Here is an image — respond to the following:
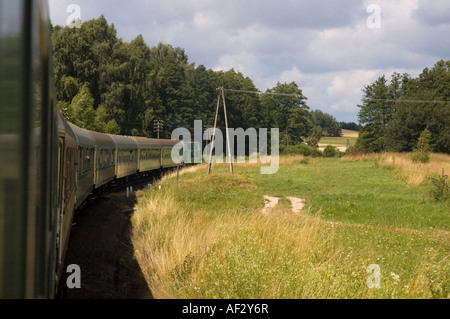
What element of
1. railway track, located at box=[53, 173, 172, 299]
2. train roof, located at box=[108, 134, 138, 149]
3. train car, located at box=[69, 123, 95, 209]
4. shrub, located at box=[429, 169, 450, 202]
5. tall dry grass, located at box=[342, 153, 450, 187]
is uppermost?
train roof, located at box=[108, 134, 138, 149]

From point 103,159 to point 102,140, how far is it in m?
0.76

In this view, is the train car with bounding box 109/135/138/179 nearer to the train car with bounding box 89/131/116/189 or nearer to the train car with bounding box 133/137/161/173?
the train car with bounding box 89/131/116/189

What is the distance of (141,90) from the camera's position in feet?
193

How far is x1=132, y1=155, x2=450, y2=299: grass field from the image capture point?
21.2 ft

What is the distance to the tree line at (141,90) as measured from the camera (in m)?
49.3

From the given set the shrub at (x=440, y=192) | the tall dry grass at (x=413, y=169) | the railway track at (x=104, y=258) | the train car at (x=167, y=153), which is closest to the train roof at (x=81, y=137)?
the railway track at (x=104, y=258)

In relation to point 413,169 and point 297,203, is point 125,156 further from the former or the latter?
point 413,169

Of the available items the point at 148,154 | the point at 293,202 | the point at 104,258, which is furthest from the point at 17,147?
the point at 148,154

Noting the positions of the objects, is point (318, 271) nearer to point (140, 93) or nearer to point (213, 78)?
point (140, 93)

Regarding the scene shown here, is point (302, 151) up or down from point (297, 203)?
up

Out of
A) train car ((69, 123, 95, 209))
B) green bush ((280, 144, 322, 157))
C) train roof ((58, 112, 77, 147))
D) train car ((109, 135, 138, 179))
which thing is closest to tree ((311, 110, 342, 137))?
green bush ((280, 144, 322, 157))

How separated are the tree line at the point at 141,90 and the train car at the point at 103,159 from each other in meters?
12.3
